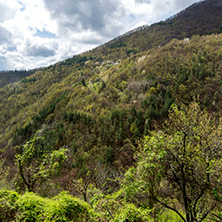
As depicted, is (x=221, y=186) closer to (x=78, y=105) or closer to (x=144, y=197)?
(x=144, y=197)

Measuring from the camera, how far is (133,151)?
4644 centimetres

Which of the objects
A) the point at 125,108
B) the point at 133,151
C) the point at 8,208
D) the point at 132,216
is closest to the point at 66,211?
the point at 8,208

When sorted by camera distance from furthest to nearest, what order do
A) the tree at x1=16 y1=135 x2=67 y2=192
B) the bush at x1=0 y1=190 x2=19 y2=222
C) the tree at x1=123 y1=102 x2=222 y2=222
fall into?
the tree at x1=16 y1=135 x2=67 y2=192
the tree at x1=123 y1=102 x2=222 y2=222
the bush at x1=0 y1=190 x2=19 y2=222

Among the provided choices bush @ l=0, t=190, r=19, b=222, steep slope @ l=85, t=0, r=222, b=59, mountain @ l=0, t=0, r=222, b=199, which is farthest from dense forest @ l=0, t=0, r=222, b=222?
steep slope @ l=85, t=0, r=222, b=59

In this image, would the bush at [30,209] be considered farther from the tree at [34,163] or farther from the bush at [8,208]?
the tree at [34,163]

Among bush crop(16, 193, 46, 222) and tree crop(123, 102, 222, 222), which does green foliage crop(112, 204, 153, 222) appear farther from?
bush crop(16, 193, 46, 222)

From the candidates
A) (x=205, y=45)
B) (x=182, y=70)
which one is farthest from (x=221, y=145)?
(x=205, y=45)

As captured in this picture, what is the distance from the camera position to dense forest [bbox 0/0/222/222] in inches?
226

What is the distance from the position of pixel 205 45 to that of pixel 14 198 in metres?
94.0

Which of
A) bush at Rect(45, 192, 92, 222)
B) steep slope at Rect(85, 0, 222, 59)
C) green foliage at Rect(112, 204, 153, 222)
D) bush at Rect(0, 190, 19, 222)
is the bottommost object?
bush at Rect(0, 190, 19, 222)

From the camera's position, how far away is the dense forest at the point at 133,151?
5.75 metres

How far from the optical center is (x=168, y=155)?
721 cm

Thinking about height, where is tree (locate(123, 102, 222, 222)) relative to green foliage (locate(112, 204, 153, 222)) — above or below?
above

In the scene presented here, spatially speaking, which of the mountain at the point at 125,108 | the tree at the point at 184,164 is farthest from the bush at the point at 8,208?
A: the mountain at the point at 125,108
